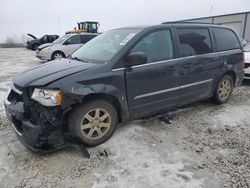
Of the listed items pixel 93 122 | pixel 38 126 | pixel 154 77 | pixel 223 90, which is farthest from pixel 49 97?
pixel 223 90

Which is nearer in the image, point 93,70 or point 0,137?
point 93,70

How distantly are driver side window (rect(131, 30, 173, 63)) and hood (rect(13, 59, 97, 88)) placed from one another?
2.78ft

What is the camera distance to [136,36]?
3.46m

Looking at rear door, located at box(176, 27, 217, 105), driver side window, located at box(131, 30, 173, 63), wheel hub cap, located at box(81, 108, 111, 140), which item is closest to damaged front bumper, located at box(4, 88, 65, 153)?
wheel hub cap, located at box(81, 108, 111, 140)

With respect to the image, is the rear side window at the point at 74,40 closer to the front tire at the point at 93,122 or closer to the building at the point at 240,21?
the front tire at the point at 93,122

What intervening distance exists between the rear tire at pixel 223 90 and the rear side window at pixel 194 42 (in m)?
0.82

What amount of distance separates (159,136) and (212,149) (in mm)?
771

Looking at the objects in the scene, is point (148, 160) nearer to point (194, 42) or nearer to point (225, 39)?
point (194, 42)

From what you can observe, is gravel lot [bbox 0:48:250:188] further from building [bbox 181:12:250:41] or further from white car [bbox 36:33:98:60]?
building [bbox 181:12:250:41]

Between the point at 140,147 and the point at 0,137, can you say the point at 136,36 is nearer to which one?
the point at 140,147

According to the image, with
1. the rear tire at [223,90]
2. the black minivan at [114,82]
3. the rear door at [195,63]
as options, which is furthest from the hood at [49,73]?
the rear tire at [223,90]

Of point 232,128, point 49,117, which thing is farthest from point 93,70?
point 232,128

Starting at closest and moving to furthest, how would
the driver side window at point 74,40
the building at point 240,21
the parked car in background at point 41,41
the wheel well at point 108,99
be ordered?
the wheel well at point 108,99 < the driver side window at point 74,40 < the building at point 240,21 < the parked car in background at point 41,41

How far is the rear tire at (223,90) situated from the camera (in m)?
4.79
